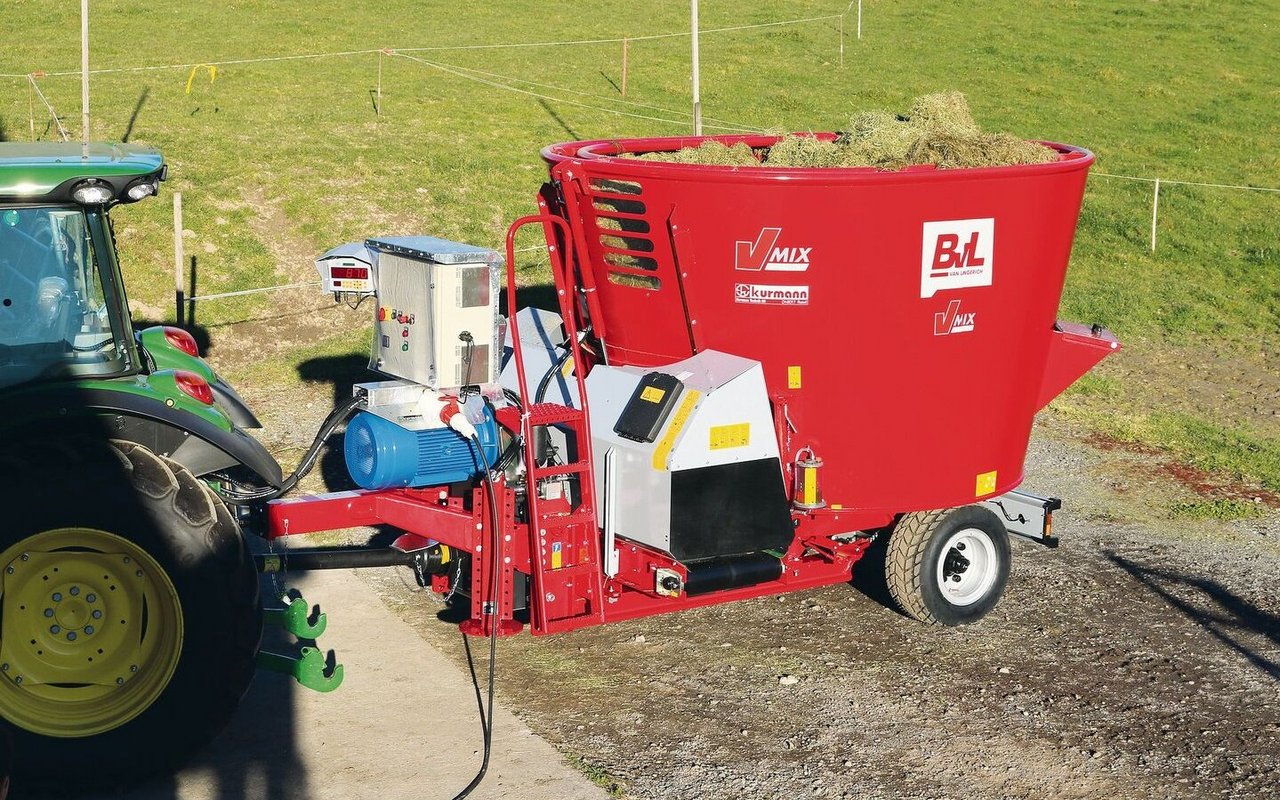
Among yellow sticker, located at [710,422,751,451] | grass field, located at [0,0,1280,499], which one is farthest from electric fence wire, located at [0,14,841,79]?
yellow sticker, located at [710,422,751,451]

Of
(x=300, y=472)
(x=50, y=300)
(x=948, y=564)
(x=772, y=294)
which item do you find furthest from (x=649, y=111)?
(x=50, y=300)

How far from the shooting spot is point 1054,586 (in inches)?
322

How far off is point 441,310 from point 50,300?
171 centimetres

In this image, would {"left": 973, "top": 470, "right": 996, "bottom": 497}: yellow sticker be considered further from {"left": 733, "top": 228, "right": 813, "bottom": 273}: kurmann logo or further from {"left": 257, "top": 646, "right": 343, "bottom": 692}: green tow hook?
{"left": 257, "top": 646, "right": 343, "bottom": 692}: green tow hook

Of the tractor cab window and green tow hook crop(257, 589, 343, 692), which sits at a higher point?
the tractor cab window

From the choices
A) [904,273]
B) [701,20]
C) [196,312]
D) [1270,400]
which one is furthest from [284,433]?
[701,20]

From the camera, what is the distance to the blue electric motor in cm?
643

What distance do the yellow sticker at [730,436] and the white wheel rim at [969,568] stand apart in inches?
64.3

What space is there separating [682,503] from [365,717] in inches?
71.2

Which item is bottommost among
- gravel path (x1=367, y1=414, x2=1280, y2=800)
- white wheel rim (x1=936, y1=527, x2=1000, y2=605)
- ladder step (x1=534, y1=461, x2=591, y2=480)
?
gravel path (x1=367, y1=414, x2=1280, y2=800)

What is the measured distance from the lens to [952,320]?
6750 millimetres

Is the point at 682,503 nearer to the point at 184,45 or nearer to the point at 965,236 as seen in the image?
the point at 965,236

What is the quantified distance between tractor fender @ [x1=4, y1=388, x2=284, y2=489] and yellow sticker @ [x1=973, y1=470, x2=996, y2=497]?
12.1 feet

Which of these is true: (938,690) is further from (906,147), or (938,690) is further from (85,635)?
(85,635)
